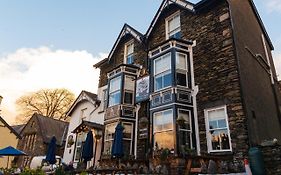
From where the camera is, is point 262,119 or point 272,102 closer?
point 262,119

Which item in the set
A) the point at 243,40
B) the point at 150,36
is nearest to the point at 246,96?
the point at 243,40

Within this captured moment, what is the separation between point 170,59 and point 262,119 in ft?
20.3

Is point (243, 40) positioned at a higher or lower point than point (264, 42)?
lower

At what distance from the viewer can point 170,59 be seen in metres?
14.2

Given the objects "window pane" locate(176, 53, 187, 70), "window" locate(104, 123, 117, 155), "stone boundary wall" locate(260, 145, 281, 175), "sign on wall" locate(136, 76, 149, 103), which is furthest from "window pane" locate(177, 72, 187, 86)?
"window" locate(104, 123, 117, 155)

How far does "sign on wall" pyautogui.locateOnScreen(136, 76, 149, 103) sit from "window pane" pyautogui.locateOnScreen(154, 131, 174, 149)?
128 inches

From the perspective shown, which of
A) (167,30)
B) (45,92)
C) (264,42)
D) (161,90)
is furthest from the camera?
(45,92)

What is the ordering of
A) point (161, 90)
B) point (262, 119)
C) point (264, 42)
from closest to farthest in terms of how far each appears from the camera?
point (262, 119)
point (161, 90)
point (264, 42)

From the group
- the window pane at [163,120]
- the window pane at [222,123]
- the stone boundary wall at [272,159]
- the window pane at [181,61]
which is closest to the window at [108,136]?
the window pane at [163,120]

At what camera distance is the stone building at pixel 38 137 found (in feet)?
105

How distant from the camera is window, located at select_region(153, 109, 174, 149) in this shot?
12508 millimetres

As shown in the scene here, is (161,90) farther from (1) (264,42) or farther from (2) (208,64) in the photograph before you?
(1) (264,42)

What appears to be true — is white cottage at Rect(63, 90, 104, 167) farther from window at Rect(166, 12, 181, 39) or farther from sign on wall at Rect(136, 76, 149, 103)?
window at Rect(166, 12, 181, 39)

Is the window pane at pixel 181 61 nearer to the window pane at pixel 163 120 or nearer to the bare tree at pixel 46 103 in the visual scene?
the window pane at pixel 163 120
